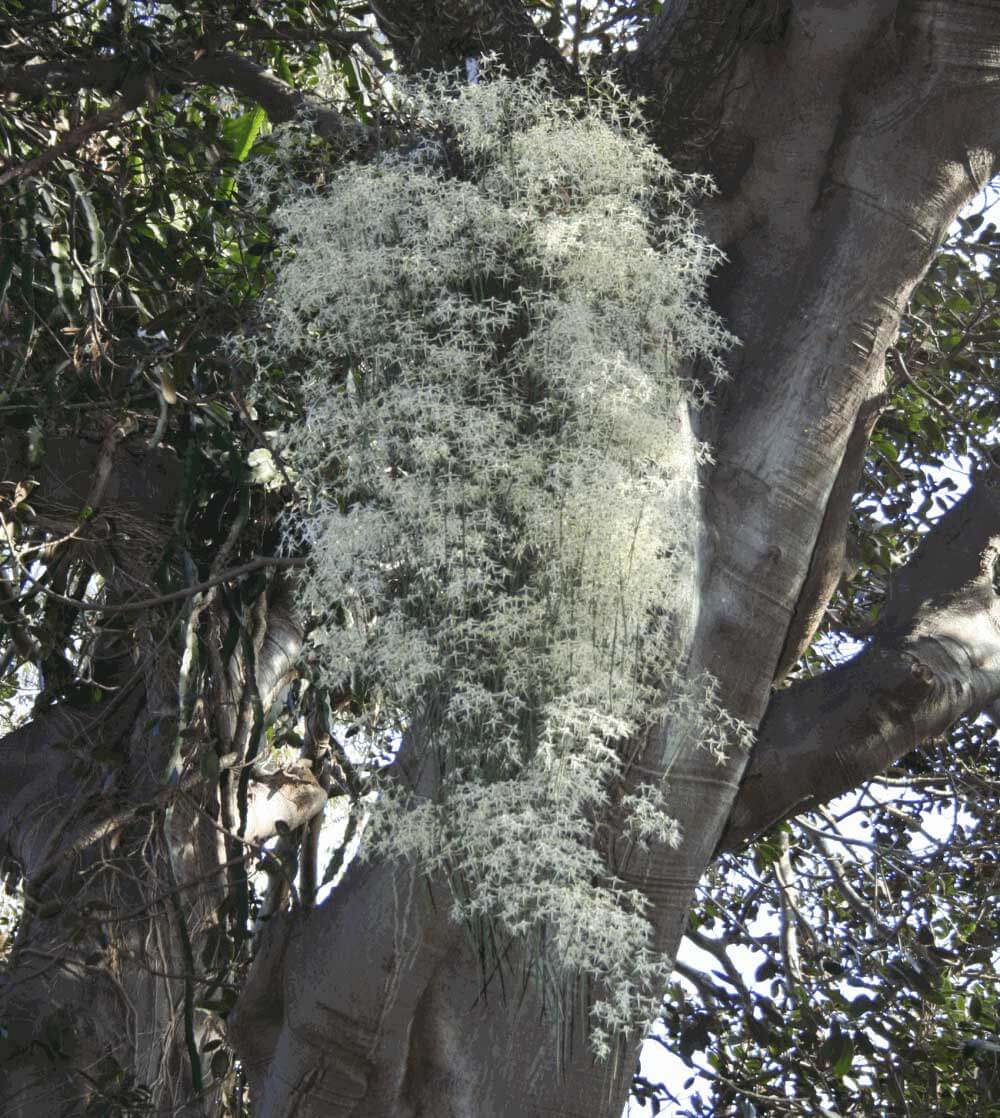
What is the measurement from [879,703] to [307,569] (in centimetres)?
89

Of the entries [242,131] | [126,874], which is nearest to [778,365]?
[126,874]

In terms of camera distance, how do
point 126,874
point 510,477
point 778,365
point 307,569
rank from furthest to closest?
point 126,874 < point 778,365 < point 307,569 < point 510,477

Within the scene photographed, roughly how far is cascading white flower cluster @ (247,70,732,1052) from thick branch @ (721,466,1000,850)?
1.20ft

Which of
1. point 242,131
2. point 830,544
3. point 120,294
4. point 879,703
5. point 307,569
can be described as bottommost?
point 307,569

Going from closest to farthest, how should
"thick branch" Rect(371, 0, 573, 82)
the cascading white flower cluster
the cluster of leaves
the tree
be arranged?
the cascading white flower cluster
the tree
"thick branch" Rect(371, 0, 573, 82)
the cluster of leaves

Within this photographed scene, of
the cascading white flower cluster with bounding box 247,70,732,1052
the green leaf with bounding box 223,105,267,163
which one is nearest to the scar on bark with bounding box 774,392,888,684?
the cascading white flower cluster with bounding box 247,70,732,1052

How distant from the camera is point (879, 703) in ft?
6.35

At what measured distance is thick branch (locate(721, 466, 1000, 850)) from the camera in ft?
6.26

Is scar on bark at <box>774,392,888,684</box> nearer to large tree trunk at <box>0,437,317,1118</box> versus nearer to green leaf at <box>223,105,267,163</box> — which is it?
large tree trunk at <box>0,437,317,1118</box>

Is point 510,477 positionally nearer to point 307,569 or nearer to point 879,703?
point 307,569

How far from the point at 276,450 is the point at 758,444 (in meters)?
0.75

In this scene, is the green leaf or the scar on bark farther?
the green leaf

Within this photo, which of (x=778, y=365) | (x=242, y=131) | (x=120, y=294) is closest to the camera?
(x=778, y=365)

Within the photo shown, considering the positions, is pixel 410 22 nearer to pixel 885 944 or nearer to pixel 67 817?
pixel 67 817
